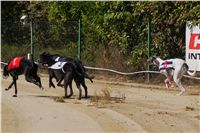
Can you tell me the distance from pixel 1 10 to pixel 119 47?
42.3 ft

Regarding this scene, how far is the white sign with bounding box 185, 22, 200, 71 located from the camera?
20.1 m

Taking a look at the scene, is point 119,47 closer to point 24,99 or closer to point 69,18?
point 69,18

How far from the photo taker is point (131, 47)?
2328 cm

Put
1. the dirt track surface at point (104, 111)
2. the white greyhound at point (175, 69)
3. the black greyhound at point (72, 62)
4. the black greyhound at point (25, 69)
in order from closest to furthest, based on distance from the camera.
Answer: the dirt track surface at point (104, 111), the black greyhound at point (72, 62), the black greyhound at point (25, 69), the white greyhound at point (175, 69)

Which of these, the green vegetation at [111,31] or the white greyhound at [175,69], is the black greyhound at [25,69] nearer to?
the white greyhound at [175,69]

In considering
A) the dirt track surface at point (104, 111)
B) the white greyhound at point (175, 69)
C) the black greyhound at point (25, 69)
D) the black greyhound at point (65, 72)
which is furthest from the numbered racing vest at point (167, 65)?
the black greyhound at point (25, 69)

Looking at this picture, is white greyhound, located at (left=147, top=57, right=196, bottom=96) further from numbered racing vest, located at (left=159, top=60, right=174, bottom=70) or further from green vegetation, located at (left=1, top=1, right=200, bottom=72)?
green vegetation, located at (left=1, top=1, right=200, bottom=72)

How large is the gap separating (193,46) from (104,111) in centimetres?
749

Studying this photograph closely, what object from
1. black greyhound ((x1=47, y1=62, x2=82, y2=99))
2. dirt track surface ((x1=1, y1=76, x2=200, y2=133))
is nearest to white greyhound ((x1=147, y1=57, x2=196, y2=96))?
dirt track surface ((x1=1, y1=76, x2=200, y2=133))

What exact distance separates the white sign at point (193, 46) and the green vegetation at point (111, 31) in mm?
300

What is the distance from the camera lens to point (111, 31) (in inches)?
946

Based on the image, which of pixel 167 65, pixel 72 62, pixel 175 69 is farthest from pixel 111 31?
pixel 72 62

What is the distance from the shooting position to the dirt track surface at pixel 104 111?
11508mm

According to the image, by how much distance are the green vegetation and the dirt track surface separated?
11.4 ft
